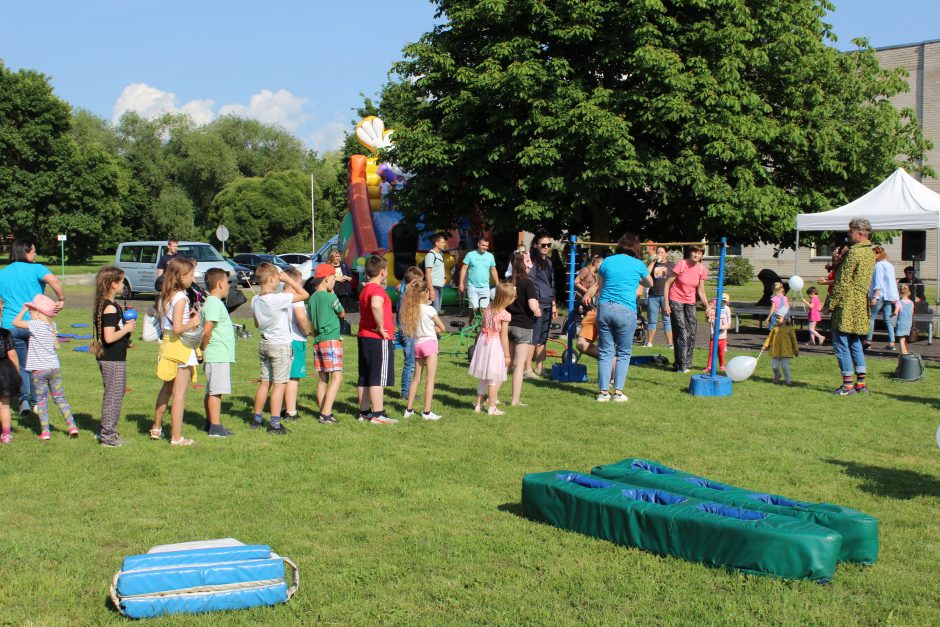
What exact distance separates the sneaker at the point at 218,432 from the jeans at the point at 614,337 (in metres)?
4.32

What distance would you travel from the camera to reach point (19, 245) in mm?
9180

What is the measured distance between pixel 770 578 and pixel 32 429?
719 centimetres

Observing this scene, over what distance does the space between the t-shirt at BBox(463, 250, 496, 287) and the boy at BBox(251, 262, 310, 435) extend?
7055mm

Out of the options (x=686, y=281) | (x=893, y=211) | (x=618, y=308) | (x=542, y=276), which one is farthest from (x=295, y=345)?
(x=893, y=211)

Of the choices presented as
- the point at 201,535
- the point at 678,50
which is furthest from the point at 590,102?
the point at 201,535

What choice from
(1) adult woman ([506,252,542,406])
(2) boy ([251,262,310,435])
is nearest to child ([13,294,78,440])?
(2) boy ([251,262,310,435])

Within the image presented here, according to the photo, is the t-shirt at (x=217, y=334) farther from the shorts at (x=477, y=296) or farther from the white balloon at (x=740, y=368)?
the shorts at (x=477, y=296)

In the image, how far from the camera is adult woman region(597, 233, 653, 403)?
10.4 m

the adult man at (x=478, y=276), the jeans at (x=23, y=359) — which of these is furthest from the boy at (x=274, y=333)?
the adult man at (x=478, y=276)

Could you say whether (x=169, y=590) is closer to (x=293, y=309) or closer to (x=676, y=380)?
(x=293, y=309)

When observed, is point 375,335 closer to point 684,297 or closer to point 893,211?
point 684,297

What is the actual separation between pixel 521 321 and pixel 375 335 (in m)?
2.09

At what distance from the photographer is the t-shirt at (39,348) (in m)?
8.19

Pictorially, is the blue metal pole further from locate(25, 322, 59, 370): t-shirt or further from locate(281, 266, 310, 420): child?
locate(25, 322, 59, 370): t-shirt
